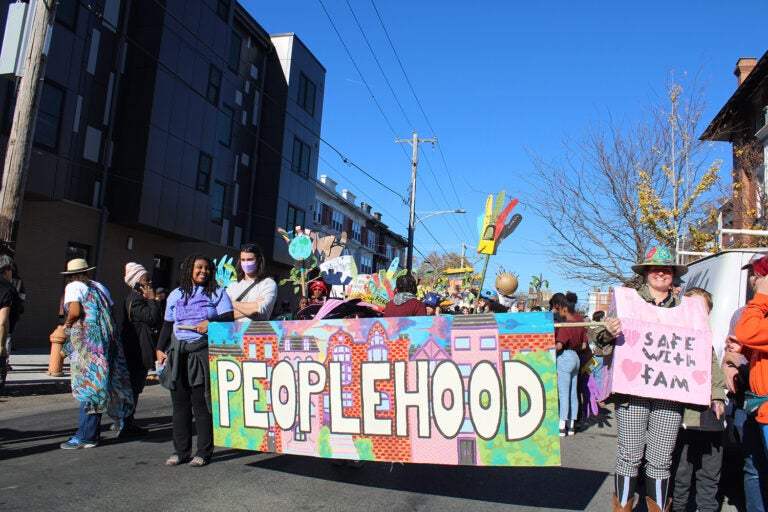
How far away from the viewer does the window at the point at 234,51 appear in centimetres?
2350

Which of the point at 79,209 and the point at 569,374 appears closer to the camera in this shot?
the point at 569,374

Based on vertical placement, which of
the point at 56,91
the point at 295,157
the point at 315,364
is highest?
the point at 295,157

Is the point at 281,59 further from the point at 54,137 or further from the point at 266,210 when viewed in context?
the point at 54,137

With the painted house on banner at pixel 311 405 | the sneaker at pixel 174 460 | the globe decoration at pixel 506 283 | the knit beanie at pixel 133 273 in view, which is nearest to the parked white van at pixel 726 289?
the painted house on banner at pixel 311 405

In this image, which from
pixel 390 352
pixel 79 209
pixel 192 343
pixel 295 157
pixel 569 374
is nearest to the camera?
pixel 390 352

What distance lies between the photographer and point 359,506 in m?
4.11

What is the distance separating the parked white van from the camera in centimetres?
491

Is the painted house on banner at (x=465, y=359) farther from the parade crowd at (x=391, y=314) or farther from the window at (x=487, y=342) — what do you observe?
the parade crowd at (x=391, y=314)

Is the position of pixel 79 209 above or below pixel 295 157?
below

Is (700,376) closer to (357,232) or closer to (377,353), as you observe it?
(377,353)

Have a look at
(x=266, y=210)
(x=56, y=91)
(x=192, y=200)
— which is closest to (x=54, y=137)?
(x=56, y=91)

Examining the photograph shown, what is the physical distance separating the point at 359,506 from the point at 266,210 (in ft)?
73.9

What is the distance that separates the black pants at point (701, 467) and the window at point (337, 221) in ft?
132

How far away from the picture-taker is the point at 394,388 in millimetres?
3992
